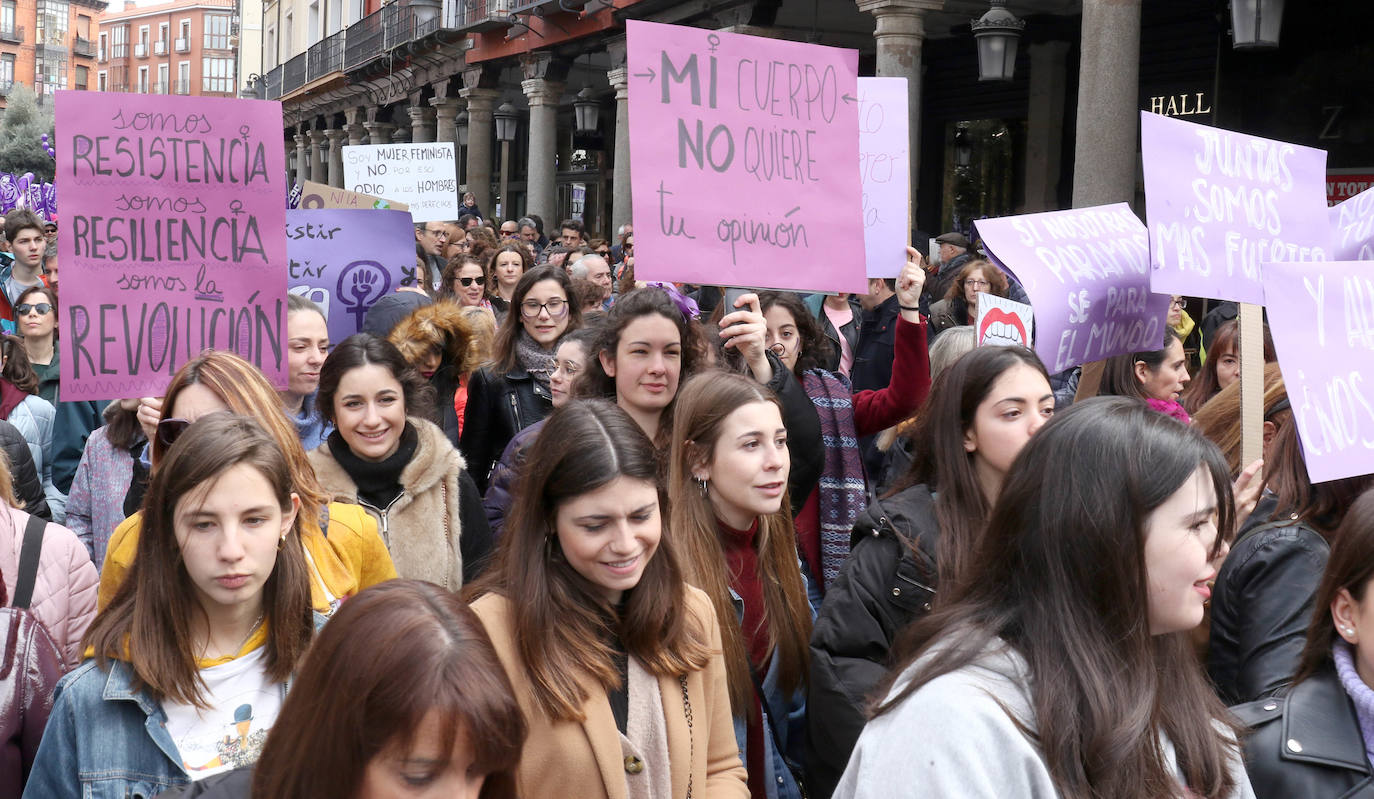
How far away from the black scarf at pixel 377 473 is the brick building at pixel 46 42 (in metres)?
97.0

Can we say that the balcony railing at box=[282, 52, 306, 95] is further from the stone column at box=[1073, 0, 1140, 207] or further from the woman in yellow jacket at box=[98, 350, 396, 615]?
the woman in yellow jacket at box=[98, 350, 396, 615]

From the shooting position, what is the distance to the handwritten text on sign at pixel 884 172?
17.0 feet

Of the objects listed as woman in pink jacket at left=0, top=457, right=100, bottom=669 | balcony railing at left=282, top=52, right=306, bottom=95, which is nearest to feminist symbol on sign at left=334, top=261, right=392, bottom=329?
woman in pink jacket at left=0, top=457, right=100, bottom=669

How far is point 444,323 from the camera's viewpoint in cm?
571

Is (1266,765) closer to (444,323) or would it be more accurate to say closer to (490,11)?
(444,323)

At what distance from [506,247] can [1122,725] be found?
6.97 metres

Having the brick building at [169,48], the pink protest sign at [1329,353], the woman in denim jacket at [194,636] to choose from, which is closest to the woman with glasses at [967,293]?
the pink protest sign at [1329,353]

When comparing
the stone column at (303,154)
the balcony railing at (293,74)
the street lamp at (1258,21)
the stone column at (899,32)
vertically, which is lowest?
the street lamp at (1258,21)

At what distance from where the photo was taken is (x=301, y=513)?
298 cm

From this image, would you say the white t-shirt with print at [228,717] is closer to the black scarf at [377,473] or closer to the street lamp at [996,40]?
the black scarf at [377,473]

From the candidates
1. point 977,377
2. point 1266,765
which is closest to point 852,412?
point 977,377

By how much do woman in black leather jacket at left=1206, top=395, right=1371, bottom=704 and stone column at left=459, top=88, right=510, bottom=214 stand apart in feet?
78.2

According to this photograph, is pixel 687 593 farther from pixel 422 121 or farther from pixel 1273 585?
pixel 422 121

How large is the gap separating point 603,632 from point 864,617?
0.60 meters
